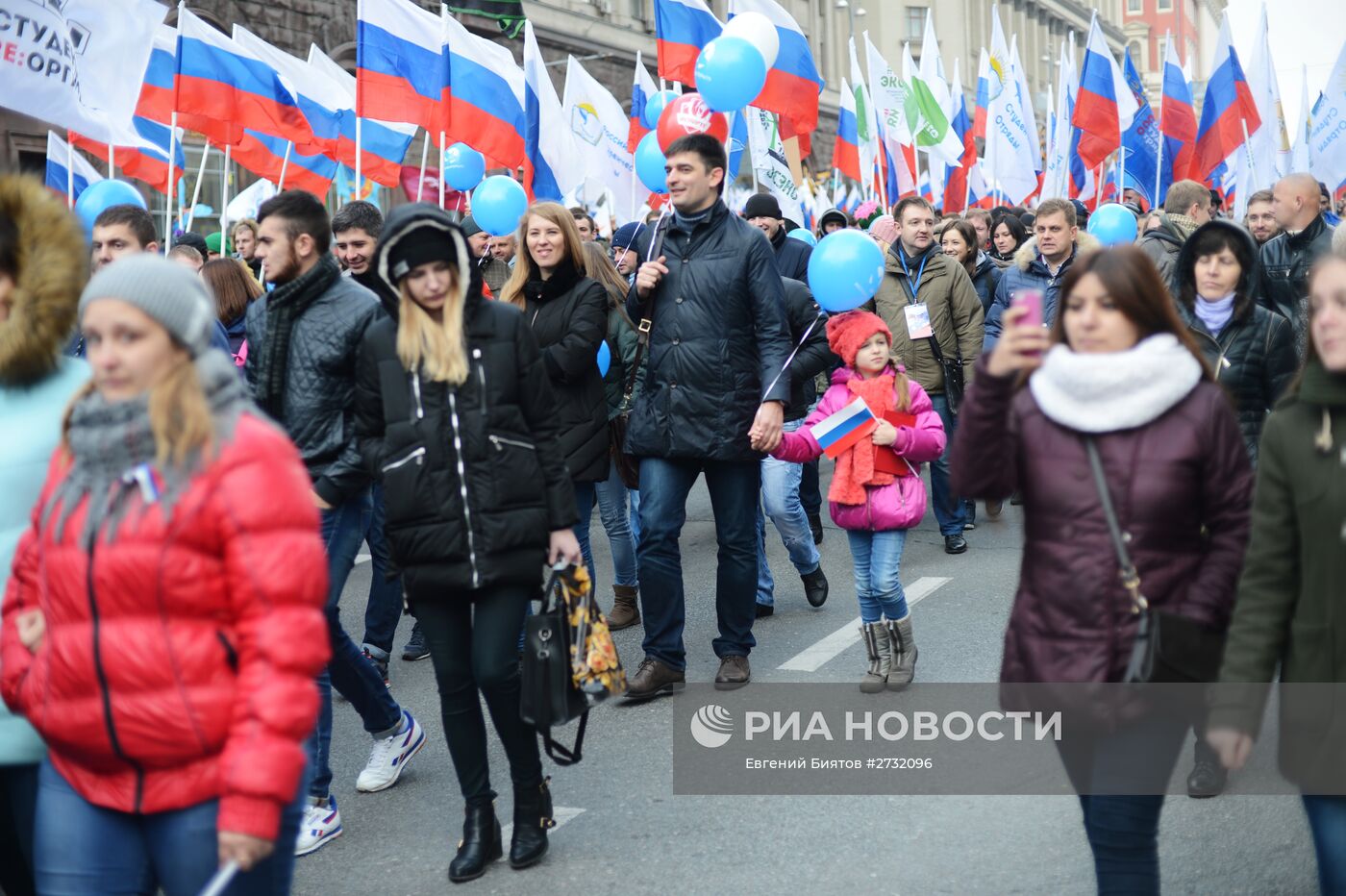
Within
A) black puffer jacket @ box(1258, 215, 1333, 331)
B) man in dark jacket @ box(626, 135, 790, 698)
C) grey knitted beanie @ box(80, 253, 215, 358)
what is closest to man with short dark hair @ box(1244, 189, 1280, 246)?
black puffer jacket @ box(1258, 215, 1333, 331)

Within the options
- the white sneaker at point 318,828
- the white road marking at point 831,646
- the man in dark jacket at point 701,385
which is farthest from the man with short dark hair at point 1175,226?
the white sneaker at point 318,828

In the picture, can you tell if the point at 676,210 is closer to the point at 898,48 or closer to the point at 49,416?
the point at 49,416

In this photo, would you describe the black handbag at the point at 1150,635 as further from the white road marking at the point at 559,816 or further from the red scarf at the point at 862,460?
the red scarf at the point at 862,460

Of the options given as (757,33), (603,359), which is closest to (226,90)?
(757,33)

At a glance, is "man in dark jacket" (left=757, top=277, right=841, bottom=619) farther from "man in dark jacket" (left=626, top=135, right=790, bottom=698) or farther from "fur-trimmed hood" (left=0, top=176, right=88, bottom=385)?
"fur-trimmed hood" (left=0, top=176, right=88, bottom=385)

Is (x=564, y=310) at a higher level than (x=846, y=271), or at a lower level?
lower

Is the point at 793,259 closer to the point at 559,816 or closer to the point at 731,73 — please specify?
the point at 731,73

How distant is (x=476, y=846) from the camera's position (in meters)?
4.16

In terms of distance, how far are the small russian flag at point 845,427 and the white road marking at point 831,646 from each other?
1.01m

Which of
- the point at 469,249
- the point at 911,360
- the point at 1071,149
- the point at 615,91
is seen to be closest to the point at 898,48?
the point at 615,91

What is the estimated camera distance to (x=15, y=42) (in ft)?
21.6

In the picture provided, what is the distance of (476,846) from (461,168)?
33.0 ft

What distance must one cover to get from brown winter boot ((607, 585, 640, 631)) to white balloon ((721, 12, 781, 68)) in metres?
2.77

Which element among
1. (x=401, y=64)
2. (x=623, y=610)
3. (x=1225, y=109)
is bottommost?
(x=623, y=610)
